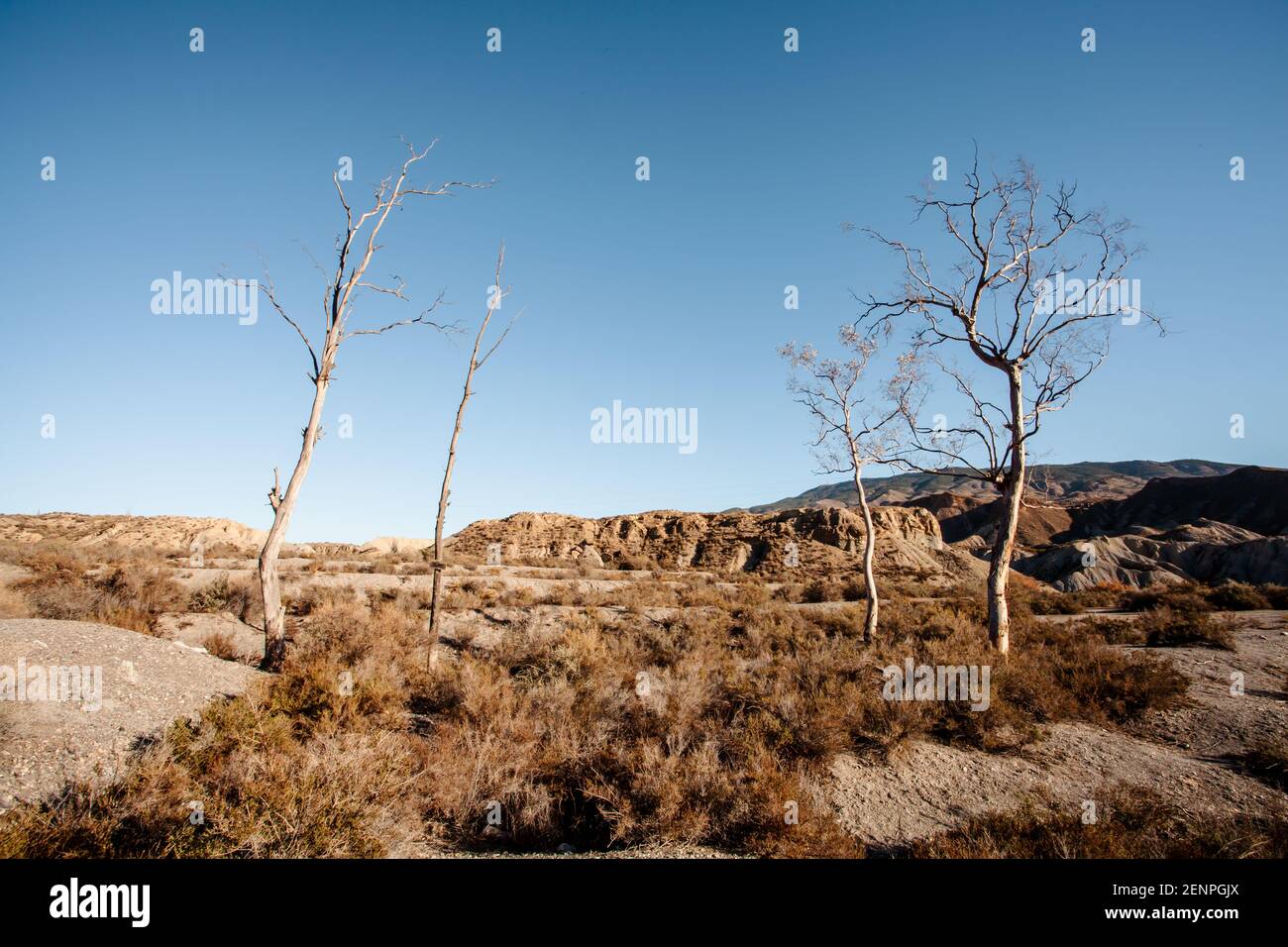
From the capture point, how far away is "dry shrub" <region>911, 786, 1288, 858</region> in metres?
4.66

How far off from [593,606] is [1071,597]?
804 inches

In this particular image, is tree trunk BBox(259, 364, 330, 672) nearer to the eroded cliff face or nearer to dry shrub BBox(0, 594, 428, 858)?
dry shrub BBox(0, 594, 428, 858)

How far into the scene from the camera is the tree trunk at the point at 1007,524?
10758 millimetres

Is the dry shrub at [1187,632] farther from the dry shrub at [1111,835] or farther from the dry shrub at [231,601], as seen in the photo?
the dry shrub at [231,601]

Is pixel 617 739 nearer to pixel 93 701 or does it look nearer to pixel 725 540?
pixel 93 701

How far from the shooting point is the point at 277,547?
10.8 metres

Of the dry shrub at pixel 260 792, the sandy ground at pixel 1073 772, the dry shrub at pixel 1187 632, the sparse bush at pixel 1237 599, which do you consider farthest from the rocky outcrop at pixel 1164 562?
the dry shrub at pixel 260 792

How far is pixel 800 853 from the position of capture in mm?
4664

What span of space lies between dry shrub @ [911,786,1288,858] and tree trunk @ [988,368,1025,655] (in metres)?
5.14

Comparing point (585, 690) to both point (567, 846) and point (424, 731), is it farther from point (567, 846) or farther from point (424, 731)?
point (567, 846)

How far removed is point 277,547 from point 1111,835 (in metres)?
13.1

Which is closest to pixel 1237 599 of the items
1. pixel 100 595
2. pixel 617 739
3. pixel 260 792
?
pixel 617 739
